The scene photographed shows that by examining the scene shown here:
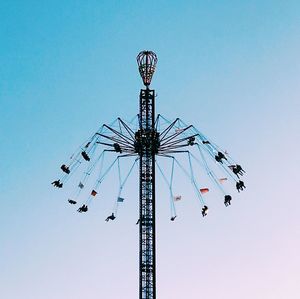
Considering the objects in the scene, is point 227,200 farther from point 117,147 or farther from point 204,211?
point 117,147

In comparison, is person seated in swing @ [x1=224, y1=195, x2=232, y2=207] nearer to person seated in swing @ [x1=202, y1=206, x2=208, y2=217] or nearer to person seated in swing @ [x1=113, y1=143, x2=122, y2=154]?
person seated in swing @ [x1=202, y1=206, x2=208, y2=217]

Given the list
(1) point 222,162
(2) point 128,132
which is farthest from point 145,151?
(1) point 222,162

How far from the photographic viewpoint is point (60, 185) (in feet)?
334

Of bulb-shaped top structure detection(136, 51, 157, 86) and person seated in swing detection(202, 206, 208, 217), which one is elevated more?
bulb-shaped top structure detection(136, 51, 157, 86)

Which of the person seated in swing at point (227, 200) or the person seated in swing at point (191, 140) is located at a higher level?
the person seated in swing at point (191, 140)

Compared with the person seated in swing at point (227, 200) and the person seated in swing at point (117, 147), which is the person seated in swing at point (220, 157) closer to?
the person seated in swing at point (227, 200)

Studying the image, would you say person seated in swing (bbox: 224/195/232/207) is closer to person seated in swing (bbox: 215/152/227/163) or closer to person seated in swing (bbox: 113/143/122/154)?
person seated in swing (bbox: 215/152/227/163)

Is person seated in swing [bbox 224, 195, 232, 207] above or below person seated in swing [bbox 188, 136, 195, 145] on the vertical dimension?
below

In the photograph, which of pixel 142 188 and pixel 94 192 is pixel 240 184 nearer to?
pixel 142 188

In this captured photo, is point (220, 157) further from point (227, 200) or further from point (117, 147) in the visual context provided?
point (117, 147)

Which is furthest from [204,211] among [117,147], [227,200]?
[117,147]

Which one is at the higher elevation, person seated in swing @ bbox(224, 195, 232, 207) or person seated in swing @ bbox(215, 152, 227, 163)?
person seated in swing @ bbox(215, 152, 227, 163)

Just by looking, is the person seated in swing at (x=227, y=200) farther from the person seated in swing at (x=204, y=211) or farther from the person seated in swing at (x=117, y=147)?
the person seated in swing at (x=117, y=147)

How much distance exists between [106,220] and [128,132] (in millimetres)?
12635
